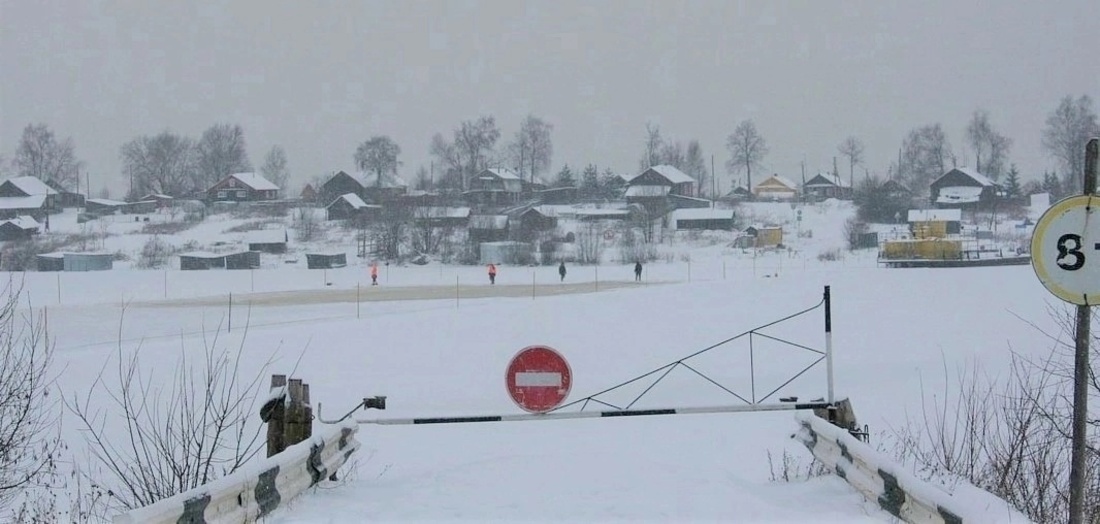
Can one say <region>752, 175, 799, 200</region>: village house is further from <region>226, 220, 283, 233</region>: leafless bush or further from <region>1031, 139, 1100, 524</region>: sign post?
<region>1031, 139, 1100, 524</region>: sign post

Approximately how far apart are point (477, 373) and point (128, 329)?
1706 centimetres

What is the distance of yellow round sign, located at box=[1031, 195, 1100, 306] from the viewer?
664 centimetres

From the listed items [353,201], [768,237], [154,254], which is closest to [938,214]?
[768,237]

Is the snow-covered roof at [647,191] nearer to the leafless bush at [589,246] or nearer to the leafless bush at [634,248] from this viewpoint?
the leafless bush at [634,248]

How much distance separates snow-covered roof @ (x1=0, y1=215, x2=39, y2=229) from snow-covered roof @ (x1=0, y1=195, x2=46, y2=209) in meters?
1.26

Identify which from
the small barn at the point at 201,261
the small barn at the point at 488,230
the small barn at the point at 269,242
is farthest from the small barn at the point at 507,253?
the small barn at the point at 201,261

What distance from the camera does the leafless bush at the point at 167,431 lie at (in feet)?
29.8

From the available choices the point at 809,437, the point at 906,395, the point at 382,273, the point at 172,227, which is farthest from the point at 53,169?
the point at 809,437

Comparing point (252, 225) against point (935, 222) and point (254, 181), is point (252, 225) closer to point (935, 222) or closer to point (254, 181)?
point (254, 181)

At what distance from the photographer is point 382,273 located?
3162 inches

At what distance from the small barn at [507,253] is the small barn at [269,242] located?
19.4 metres

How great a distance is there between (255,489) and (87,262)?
81.5m

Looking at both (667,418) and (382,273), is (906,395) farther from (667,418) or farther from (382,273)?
(382,273)

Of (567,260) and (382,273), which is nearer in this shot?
(382,273)
